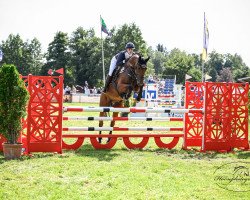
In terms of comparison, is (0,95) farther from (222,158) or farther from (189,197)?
(222,158)

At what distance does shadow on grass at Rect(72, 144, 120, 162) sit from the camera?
654 cm

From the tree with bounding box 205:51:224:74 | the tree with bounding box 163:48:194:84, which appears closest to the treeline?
the tree with bounding box 163:48:194:84

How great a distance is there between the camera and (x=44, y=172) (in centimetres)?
514

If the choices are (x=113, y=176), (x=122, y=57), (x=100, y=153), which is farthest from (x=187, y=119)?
(x=113, y=176)

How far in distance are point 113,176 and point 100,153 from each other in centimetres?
217

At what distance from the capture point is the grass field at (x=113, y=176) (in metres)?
4.14

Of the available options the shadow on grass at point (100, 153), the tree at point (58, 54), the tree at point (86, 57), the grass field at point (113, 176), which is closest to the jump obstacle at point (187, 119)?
the shadow on grass at point (100, 153)

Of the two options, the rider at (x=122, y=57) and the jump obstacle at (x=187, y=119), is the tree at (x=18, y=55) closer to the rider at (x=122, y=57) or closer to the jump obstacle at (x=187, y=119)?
the rider at (x=122, y=57)

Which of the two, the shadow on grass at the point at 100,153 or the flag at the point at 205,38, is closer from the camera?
the shadow on grass at the point at 100,153

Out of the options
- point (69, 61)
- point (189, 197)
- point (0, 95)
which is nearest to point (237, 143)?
point (189, 197)

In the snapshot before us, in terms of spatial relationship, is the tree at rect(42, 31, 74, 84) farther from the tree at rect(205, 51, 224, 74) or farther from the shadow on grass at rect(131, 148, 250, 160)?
the shadow on grass at rect(131, 148, 250, 160)

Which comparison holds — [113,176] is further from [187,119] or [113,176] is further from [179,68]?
[179,68]

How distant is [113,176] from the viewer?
16.2 feet

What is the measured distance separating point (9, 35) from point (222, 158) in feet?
223
